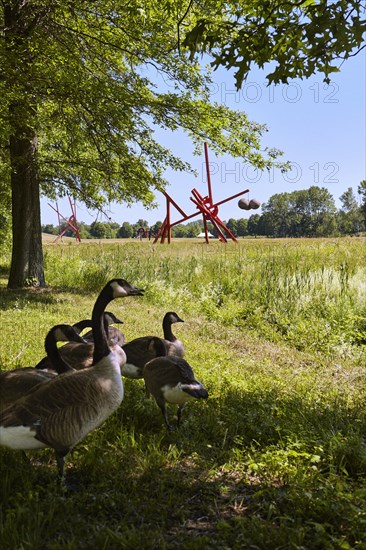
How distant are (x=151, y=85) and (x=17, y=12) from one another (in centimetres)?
464

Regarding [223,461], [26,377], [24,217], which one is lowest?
[223,461]

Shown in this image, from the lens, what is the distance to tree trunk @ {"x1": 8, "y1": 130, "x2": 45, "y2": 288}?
16125 millimetres

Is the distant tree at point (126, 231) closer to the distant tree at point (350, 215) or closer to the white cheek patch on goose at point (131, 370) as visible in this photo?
the distant tree at point (350, 215)

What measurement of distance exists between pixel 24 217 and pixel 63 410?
13.7 metres

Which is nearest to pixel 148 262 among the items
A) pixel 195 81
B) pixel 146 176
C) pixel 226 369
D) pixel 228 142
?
pixel 146 176

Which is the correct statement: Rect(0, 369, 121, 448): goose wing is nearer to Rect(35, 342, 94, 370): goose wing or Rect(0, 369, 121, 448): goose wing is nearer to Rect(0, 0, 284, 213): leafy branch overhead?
Rect(35, 342, 94, 370): goose wing

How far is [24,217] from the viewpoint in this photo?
16234 millimetres

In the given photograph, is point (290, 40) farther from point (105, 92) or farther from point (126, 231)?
point (126, 231)

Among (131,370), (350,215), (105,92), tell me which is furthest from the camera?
(350,215)

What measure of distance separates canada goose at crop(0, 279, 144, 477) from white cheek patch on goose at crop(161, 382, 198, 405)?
32.0 inches

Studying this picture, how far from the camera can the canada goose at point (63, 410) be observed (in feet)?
12.1

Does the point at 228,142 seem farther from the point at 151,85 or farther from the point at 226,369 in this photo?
the point at 226,369

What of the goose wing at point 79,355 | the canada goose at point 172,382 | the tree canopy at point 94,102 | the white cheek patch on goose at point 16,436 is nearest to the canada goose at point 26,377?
the white cheek patch on goose at point 16,436

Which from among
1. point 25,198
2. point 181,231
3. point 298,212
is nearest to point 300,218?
point 298,212
